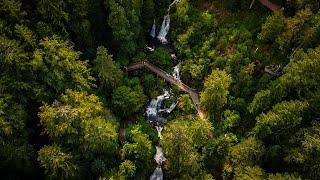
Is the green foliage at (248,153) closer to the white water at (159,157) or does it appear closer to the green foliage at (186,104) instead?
the white water at (159,157)

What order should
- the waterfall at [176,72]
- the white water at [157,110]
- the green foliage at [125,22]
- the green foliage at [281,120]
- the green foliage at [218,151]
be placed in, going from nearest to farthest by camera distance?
1. the green foliage at [281,120]
2. the green foliage at [218,151]
3. the green foliage at [125,22]
4. the white water at [157,110]
5. the waterfall at [176,72]

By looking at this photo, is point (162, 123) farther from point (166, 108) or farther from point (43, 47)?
point (43, 47)

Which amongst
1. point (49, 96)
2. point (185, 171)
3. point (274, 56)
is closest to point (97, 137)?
point (49, 96)

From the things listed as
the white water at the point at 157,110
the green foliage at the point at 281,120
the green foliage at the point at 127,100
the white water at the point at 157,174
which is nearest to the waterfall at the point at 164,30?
the white water at the point at 157,110

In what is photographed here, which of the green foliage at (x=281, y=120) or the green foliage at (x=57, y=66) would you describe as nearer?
the green foliage at (x=57, y=66)

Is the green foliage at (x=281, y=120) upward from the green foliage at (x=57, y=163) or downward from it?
upward

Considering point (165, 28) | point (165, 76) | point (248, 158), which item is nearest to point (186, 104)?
point (165, 76)

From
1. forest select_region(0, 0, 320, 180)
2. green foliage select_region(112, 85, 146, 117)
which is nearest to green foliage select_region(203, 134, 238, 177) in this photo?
forest select_region(0, 0, 320, 180)
